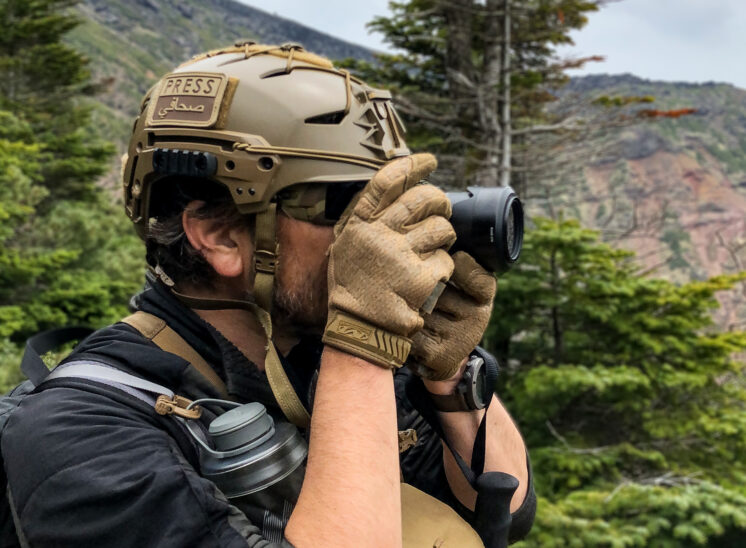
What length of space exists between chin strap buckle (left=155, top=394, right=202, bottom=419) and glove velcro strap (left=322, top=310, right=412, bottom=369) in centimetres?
35

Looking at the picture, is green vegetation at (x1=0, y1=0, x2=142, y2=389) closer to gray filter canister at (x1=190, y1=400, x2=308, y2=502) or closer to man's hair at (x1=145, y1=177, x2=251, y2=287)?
man's hair at (x1=145, y1=177, x2=251, y2=287)

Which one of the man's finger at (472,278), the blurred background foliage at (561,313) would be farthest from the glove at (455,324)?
the blurred background foliage at (561,313)

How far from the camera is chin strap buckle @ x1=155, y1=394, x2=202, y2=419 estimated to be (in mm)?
1338

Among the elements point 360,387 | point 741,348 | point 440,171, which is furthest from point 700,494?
point 440,171

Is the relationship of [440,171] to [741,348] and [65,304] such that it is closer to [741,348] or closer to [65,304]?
[741,348]

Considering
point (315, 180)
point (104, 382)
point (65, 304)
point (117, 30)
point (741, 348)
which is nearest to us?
point (104, 382)

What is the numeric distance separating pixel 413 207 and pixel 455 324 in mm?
467

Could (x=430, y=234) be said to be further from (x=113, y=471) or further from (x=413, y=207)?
(x=113, y=471)

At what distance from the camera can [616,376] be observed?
23.3 feet

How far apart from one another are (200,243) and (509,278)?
23.1 ft

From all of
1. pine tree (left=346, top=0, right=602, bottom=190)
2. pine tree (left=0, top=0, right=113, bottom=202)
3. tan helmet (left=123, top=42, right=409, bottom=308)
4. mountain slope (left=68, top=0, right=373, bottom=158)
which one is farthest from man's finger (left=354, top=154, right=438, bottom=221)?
mountain slope (left=68, top=0, right=373, bottom=158)

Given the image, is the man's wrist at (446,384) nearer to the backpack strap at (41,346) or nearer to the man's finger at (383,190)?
the man's finger at (383,190)

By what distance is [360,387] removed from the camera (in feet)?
4.38

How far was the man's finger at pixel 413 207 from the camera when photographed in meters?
1.40
